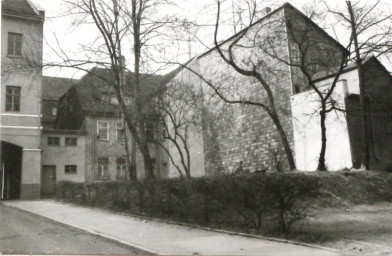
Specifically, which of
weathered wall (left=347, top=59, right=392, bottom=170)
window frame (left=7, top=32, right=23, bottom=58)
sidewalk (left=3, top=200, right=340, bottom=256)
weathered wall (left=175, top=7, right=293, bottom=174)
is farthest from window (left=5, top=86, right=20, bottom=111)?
weathered wall (left=347, top=59, right=392, bottom=170)

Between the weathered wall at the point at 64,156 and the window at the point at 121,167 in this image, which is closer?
the weathered wall at the point at 64,156

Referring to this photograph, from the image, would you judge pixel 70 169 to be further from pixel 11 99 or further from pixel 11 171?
pixel 11 99

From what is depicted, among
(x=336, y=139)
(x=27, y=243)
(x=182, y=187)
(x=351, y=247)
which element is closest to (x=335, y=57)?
(x=336, y=139)

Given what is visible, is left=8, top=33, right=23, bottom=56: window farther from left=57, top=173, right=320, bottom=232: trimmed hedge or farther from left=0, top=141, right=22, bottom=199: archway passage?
left=57, top=173, right=320, bottom=232: trimmed hedge

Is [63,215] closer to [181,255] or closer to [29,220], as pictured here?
[29,220]

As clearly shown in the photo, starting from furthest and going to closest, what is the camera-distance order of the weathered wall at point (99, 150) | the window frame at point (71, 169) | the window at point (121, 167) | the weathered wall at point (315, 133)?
the window at point (121, 167)
the weathered wall at point (99, 150)
the window frame at point (71, 169)
the weathered wall at point (315, 133)

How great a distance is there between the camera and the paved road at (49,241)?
8523 mm

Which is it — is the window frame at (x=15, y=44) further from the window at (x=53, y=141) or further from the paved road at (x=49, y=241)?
the paved road at (x=49, y=241)

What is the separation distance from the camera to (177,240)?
30.4 feet

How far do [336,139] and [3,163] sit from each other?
69.8 feet

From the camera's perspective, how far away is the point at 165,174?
3722 cm

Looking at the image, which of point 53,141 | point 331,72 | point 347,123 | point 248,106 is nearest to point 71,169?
point 53,141

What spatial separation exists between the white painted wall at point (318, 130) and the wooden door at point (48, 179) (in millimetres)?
18618

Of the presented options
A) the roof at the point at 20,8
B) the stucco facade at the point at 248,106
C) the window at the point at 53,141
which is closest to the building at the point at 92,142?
the window at the point at 53,141
